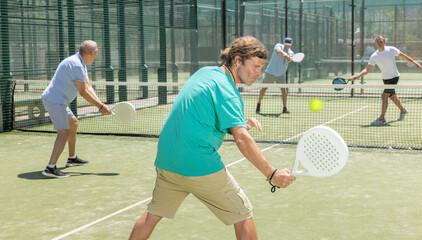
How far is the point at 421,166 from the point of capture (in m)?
7.00

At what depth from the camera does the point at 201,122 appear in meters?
3.12

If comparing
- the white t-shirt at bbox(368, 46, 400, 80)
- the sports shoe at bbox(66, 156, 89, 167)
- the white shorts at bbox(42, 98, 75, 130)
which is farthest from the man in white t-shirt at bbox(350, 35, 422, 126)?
the white shorts at bbox(42, 98, 75, 130)

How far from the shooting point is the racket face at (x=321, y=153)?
3.06 m

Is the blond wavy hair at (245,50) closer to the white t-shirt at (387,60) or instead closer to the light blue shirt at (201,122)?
the light blue shirt at (201,122)

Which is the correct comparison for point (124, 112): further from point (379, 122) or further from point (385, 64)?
point (385, 64)

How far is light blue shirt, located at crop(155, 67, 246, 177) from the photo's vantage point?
306cm

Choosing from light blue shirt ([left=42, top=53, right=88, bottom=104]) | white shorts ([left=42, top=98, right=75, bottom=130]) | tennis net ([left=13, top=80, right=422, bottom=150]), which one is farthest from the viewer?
tennis net ([left=13, top=80, right=422, bottom=150])

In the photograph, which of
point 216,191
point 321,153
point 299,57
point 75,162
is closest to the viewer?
point 321,153

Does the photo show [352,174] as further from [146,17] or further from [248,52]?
[146,17]

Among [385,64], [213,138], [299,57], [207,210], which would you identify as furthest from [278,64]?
[213,138]

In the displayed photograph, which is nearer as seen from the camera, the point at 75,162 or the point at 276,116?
the point at 75,162

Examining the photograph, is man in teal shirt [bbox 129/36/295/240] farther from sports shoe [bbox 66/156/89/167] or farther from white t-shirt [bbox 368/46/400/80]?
white t-shirt [bbox 368/46/400/80]

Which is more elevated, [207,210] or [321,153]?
[321,153]

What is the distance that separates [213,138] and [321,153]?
60 centimetres
